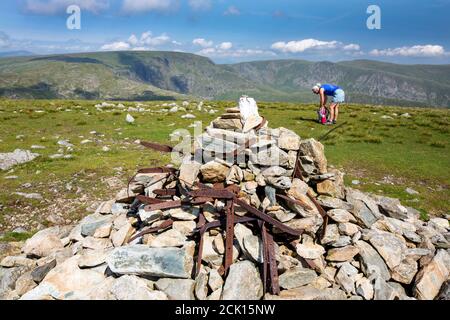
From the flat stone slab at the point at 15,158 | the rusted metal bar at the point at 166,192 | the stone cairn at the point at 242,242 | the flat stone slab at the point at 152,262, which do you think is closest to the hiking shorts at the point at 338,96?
the stone cairn at the point at 242,242

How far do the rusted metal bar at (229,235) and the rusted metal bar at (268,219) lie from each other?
25 cm

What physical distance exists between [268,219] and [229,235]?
1012 mm

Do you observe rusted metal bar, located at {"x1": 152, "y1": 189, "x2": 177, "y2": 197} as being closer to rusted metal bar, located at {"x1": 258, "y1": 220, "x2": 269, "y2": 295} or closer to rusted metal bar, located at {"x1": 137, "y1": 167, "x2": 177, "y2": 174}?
rusted metal bar, located at {"x1": 137, "y1": 167, "x2": 177, "y2": 174}

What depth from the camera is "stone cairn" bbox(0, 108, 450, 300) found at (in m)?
6.73

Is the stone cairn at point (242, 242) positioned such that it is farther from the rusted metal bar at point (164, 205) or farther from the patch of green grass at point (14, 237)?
the patch of green grass at point (14, 237)

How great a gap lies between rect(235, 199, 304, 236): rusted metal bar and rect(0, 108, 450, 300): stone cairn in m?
0.03

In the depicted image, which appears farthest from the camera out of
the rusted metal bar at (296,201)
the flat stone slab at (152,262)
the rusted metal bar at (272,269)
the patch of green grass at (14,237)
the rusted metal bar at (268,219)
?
the patch of green grass at (14,237)

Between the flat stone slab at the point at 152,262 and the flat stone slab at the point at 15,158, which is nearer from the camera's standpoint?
the flat stone slab at the point at 152,262

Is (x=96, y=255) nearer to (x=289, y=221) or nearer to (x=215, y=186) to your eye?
(x=215, y=186)

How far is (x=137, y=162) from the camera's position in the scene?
17641 millimetres

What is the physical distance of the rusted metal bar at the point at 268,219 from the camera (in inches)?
288

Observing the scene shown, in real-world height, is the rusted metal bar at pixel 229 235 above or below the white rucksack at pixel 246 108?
below

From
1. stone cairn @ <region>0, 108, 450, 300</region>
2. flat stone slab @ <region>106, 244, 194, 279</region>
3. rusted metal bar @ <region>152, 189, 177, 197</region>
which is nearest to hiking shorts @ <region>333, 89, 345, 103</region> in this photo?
stone cairn @ <region>0, 108, 450, 300</region>
